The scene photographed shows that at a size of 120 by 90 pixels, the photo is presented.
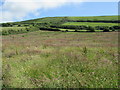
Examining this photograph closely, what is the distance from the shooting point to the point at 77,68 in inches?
332

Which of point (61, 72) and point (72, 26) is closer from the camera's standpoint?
point (61, 72)

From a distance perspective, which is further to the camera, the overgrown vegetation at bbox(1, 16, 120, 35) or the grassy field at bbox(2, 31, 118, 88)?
the overgrown vegetation at bbox(1, 16, 120, 35)

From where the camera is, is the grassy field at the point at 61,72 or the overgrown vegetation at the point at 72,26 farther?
the overgrown vegetation at the point at 72,26

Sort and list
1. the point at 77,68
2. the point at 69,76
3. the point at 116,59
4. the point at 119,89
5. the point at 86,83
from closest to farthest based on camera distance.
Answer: the point at 119,89
the point at 86,83
the point at 69,76
the point at 77,68
the point at 116,59

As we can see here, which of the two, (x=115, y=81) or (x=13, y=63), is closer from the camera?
(x=115, y=81)

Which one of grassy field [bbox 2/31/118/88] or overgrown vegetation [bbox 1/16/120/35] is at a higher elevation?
overgrown vegetation [bbox 1/16/120/35]

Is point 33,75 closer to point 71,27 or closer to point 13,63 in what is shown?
point 13,63

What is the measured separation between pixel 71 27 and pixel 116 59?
66.2m

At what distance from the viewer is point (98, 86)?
6.60 meters

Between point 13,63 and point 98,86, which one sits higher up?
point 13,63

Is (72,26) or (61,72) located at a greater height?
(72,26)

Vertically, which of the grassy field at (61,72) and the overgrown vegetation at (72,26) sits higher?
the overgrown vegetation at (72,26)

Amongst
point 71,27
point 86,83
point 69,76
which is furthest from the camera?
point 71,27

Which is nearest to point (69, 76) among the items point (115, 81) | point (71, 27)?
point (115, 81)
